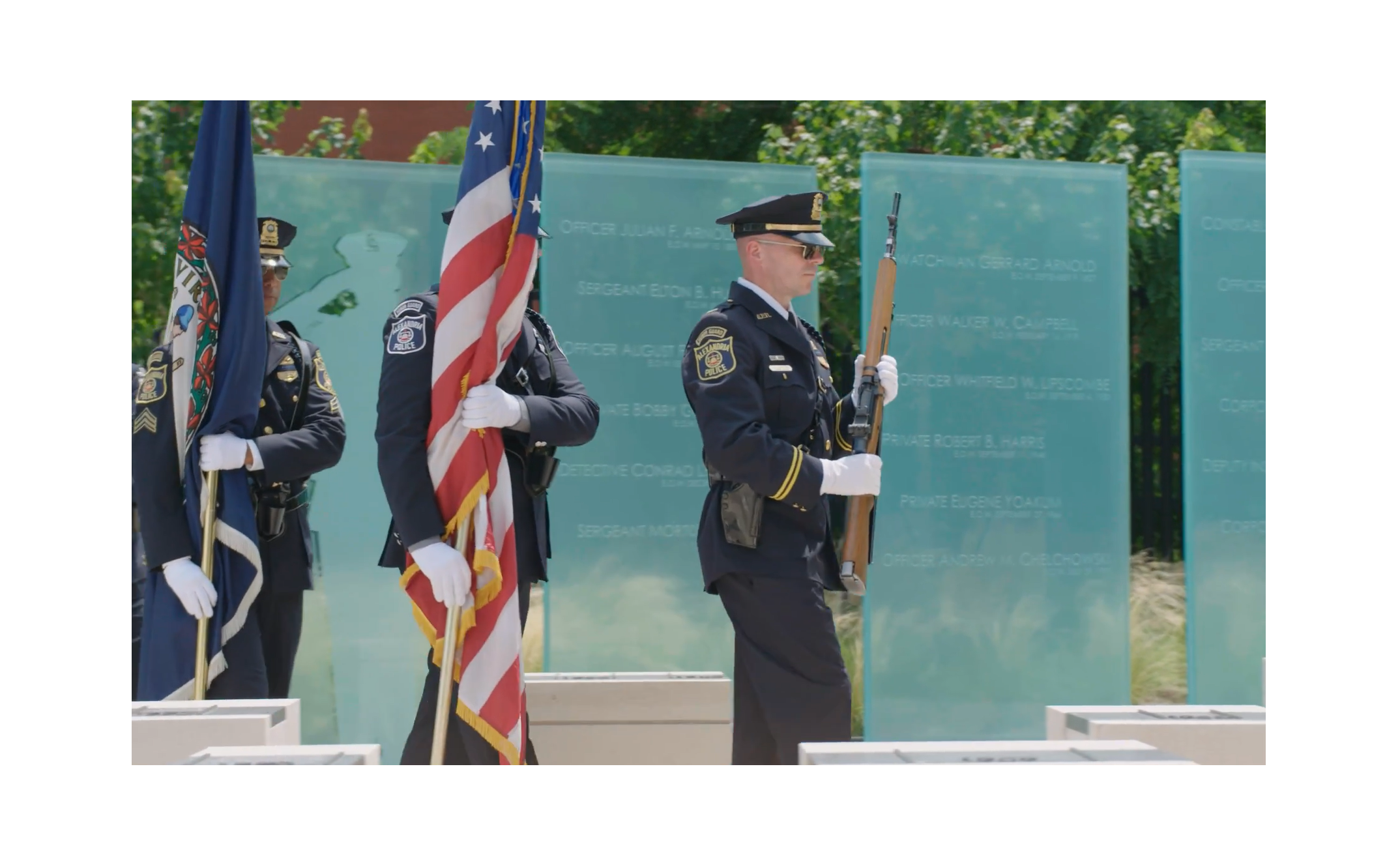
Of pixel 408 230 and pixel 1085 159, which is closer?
pixel 408 230

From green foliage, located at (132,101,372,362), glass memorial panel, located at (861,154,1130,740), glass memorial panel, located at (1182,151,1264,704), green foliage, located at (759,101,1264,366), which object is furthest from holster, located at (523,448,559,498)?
green foliage, located at (132,101,372,362)

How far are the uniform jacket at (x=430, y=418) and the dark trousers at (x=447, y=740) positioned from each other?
1.36ft

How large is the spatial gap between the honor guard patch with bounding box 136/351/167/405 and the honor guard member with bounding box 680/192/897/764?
5.85ft

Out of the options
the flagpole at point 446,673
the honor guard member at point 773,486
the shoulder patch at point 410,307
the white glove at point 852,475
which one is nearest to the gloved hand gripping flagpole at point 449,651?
Answer: the flagpole at point 446,673

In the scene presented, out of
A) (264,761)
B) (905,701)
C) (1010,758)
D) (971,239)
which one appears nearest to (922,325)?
(971,239)

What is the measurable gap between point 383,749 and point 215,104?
2.60 metres

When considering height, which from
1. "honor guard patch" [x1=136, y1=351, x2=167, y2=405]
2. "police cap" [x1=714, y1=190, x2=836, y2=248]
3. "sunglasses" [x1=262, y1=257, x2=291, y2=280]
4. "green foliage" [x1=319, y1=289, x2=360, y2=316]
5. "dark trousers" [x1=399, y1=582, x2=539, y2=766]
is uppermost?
"police cap" [x1=714, y1=190, x2=836, y2=248]

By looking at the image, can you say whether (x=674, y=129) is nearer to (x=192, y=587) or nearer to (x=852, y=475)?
(x=852, y=475)

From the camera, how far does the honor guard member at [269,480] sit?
4.48m

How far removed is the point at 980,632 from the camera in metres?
5.74

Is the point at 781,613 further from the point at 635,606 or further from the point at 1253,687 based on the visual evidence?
the point at 1253,687

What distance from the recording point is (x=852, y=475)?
4219 mm

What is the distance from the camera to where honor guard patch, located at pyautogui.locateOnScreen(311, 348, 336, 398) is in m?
5.09

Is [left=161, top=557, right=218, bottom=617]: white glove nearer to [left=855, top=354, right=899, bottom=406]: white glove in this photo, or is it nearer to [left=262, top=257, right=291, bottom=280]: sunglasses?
[left=262, top=257, right=291, bottom=280]: sunglasses
